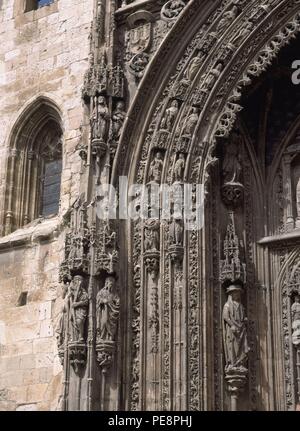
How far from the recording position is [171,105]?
1435 centimetres

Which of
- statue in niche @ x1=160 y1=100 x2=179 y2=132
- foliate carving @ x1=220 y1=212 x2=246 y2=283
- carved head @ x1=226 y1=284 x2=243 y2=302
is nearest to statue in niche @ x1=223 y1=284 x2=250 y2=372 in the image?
Result: carved head @ x1=226 y1=284 x2=243 y2=302

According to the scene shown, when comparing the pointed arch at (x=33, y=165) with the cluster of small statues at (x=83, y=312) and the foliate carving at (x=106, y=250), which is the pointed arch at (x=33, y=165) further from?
the cluster of small statues at (x=83, y=312)

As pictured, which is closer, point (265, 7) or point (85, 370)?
point (85, 370)

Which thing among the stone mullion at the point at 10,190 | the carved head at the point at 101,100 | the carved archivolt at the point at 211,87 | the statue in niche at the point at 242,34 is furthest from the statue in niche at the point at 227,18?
the stone mullion at the point at 10,190

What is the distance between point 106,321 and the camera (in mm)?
13039

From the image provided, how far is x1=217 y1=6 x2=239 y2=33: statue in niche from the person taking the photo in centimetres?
1438

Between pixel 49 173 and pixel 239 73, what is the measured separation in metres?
4.27

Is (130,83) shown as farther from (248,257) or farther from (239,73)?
(248,257)

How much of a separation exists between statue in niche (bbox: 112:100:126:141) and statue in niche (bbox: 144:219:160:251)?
1468 mm

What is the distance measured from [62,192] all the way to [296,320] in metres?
4.55

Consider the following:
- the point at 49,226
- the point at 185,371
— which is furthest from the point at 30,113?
the point at 185,371

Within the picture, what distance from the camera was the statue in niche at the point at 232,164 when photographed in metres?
14.3

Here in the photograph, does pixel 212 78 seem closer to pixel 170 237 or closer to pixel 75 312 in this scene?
pixel 170 237

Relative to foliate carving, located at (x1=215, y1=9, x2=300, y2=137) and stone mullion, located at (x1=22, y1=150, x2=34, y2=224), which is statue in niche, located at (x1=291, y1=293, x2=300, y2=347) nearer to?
foliate carving, located at (x1=215, y1=9, x2=300, y2=137)
